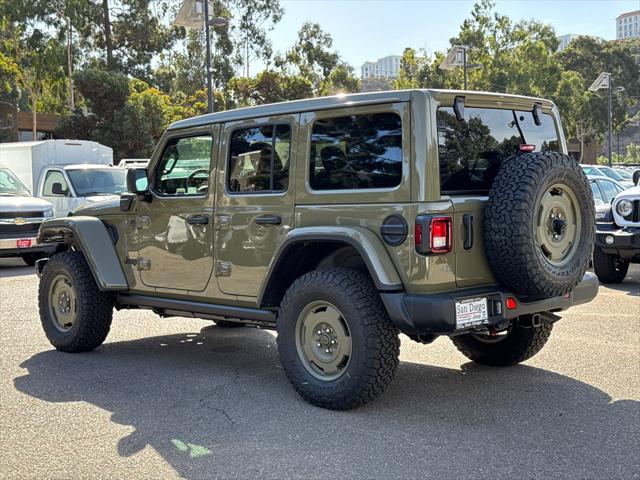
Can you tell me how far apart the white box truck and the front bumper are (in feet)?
30.6

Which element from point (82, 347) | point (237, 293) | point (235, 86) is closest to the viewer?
point (237, 293)

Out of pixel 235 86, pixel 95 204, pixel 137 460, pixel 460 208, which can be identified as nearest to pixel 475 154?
pixel 460 208

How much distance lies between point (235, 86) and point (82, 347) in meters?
37.6

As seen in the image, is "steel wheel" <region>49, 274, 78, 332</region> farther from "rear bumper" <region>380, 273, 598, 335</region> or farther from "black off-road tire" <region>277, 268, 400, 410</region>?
"rear bumper" <region>380, 273, 598, 335</region>

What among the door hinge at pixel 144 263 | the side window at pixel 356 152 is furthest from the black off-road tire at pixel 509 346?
the door hinge at pixel 144 263

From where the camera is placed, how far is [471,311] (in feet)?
15.3

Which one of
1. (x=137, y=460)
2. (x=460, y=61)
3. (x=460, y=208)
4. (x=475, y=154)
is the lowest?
(x=137, y=460)

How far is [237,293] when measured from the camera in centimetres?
567

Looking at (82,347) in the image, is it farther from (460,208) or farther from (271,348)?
(460,208)

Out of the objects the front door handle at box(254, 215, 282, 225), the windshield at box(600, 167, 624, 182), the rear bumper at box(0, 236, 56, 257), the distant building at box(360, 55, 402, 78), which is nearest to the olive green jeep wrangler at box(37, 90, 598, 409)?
the front door handle at box(254, 215, 282, 225)

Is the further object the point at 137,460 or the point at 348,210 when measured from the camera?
the point at 348,210

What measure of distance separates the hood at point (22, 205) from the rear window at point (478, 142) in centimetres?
1069

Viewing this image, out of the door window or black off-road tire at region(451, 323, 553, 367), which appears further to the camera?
the door window

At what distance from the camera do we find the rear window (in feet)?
15.9
